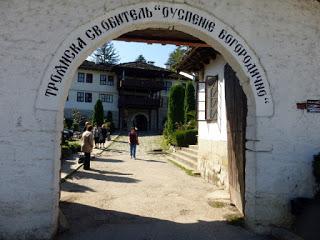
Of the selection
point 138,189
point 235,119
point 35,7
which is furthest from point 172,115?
point 35,7

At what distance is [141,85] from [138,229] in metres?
42.7

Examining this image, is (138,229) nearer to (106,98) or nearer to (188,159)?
(188,159)

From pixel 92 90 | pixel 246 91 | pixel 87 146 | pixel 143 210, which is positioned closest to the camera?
pixel 246 91

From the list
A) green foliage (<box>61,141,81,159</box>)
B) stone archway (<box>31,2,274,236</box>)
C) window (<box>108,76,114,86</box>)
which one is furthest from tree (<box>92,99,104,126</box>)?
stone archway (<box>31,2,274,236</box>)

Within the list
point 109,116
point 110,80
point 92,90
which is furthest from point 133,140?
point 110,80

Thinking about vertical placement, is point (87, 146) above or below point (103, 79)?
below

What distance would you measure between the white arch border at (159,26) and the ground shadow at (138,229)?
1.97 meters

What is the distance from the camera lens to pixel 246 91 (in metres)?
6.68

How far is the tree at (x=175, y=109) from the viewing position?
30.2m

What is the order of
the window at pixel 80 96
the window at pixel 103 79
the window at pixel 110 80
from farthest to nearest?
the window at pixel 110 80 → the window at pixel 103 79 → the window at pixel 80 96

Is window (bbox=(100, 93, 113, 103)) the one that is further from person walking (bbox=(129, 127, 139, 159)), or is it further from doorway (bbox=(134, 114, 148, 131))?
person walking (bbox=(129, 127, 139, 159))

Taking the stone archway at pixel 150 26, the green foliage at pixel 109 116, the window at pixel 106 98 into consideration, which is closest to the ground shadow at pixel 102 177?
the stone archway at pixel 150 26

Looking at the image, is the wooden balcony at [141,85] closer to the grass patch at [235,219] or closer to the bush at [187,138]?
the bush at [187,138]

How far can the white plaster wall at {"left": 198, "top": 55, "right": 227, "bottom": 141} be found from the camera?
1064cm
